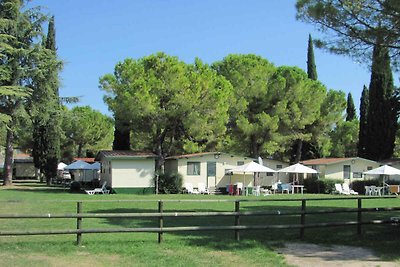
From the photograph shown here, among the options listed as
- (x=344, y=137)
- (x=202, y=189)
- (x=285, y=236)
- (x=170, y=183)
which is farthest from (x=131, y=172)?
(x=344, y=137)

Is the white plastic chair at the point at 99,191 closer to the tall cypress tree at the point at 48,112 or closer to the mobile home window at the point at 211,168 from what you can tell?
the mobile home window at the point at 211,168

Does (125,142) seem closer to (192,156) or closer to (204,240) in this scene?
(192,156)

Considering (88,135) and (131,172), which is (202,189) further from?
(88,135)

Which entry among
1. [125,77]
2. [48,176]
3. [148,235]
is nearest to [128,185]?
[125,77]

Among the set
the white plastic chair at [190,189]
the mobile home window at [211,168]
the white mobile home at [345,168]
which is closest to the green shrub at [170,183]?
the white plastic chair at [190,189]

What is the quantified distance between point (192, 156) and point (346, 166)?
13.2 meters

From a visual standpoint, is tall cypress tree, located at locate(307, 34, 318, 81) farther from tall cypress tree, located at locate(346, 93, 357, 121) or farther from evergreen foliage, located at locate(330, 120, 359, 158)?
tall cypress tree, located at locate(346, 93, 357, 121)

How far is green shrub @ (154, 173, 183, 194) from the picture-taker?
32.4 meters

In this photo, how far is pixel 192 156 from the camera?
111ft

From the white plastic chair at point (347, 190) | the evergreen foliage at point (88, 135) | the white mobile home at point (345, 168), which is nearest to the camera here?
the white plastic chair at point (347, 190)

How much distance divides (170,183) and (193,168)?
242 cm

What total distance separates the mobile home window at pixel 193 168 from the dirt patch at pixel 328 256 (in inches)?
950

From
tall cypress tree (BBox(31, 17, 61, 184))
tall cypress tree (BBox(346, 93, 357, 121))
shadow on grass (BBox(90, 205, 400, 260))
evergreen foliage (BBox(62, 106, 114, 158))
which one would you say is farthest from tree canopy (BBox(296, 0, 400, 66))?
tall cypress tree (BBox(346, 93, 357, 121))

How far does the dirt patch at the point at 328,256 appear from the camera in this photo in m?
8.24
